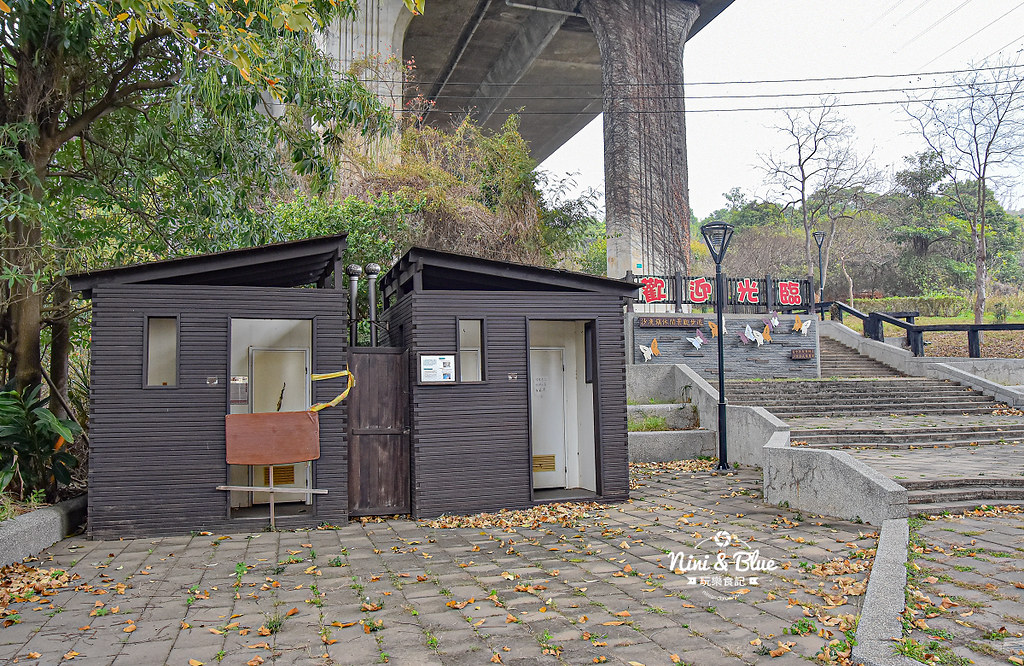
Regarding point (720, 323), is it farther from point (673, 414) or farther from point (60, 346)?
point (60, 346)

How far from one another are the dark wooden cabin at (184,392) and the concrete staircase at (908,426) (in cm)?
674

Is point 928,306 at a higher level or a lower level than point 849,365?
higher

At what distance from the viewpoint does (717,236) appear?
12812mm

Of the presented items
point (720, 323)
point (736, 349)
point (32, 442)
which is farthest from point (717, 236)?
point (32, 442)

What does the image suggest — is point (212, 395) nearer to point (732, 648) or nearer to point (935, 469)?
point (732, 648)

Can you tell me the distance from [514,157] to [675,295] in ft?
19.5

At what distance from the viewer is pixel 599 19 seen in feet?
79.2

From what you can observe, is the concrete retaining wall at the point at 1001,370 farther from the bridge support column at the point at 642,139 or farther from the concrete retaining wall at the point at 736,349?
the bridge support column at the point at 642,139

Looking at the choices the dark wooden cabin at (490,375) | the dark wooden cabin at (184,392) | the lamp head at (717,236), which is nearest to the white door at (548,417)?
Result: the dark wooden cabin at (490,375)

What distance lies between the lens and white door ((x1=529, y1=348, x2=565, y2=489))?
10.8 m

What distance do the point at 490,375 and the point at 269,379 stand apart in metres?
3.29

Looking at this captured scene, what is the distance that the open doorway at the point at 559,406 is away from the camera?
1075 cm

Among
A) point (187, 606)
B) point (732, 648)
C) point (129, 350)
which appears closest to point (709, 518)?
point (732, 648)

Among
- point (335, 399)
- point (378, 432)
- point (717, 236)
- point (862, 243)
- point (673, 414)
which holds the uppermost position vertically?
point (862, 243)
